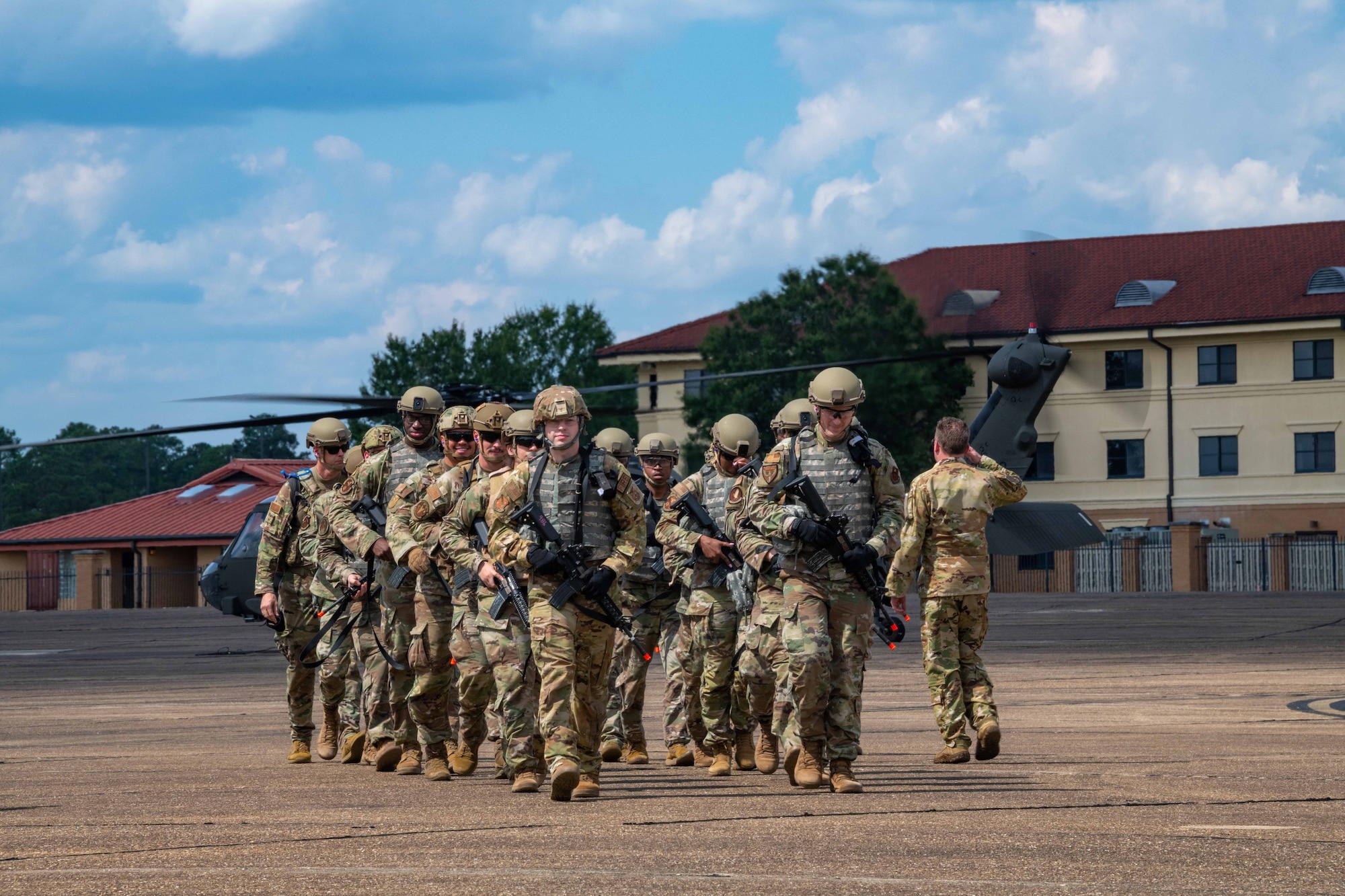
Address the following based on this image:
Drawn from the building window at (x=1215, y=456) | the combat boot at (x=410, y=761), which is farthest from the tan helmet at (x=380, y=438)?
the building window at (x=1215, y=456)

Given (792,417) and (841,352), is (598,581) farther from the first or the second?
(841,352)

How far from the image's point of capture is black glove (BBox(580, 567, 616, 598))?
29.3 feet

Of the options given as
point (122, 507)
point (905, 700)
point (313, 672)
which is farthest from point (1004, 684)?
point (122, 507)

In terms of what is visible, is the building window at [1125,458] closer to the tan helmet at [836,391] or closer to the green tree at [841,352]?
the green tree at [841,352]

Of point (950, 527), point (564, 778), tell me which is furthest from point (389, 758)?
point (950, 527)

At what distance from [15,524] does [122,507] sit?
69575mm

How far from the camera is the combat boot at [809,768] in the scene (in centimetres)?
918

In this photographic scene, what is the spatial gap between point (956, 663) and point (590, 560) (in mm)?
2650

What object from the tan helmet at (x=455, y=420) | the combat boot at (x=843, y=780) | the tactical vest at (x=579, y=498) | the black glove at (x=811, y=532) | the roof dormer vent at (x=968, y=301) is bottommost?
the combat boot at (x=843, y=780)

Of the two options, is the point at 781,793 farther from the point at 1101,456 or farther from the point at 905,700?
the point at 1101,456

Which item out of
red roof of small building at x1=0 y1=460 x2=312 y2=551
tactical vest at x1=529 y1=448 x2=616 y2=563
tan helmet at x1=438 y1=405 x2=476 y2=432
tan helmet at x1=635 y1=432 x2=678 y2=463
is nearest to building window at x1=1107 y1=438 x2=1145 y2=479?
red roof of small building at x1=0 y1=460 x2=312 y2=551

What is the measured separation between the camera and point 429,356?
93812mm

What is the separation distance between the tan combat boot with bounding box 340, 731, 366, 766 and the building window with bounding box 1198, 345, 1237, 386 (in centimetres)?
5779

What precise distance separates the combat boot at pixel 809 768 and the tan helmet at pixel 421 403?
3.65 meters
